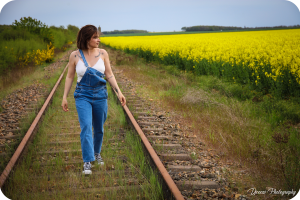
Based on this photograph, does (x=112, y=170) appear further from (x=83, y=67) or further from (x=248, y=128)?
(x=248, y=128)

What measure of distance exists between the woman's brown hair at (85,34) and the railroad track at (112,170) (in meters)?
1.73

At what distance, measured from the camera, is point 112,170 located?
136 inches

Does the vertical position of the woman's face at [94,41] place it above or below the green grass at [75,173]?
above

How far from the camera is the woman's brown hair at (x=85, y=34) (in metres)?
3.12

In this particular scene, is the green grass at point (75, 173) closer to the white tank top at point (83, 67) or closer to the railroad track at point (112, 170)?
the railroad track at point (112, 170)

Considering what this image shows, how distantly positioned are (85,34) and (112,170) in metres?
1.91

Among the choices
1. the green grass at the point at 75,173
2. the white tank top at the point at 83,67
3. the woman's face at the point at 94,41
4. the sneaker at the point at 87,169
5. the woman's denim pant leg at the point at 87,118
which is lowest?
the green grass at the point at 75,173

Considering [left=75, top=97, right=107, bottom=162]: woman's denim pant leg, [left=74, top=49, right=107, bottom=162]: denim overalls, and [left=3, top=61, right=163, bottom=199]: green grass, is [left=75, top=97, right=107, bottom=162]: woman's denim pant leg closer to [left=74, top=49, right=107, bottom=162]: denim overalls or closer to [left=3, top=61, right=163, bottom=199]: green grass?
[left=74, top=49, right=107, bottom=162]: denim overalls

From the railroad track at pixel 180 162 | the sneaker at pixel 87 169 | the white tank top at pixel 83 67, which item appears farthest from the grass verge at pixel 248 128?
the white tank top at pixel 83 67

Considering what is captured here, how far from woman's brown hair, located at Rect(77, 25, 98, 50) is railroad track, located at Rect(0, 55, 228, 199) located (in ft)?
5.68

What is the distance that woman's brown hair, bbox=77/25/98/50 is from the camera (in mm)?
3117

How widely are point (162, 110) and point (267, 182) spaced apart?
366cm

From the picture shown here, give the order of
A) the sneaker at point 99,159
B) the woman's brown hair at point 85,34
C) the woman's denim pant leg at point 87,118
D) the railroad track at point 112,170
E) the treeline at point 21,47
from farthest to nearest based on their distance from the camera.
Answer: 1. the treeline at point 21,47
2. the sneaker at point 99,159
3. the woman's denim pant leg at point 87,118
4. the woman's brown hair at point 85,34
5. the railroad track at point 112,170

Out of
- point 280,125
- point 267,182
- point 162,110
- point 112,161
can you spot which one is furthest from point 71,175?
point 280,125
